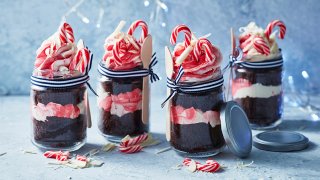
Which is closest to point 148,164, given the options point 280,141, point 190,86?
point 190,86

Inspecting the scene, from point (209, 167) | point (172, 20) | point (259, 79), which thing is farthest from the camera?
point (172, 20)

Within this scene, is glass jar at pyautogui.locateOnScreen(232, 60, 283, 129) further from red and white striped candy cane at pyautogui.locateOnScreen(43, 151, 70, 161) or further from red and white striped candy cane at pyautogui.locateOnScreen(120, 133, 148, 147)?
red and white striped candy cane at pyautogui.locateOnScreen(43, 151, 70, 161)

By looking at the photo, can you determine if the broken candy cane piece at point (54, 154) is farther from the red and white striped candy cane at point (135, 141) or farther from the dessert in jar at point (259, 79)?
the dessert in jar at point (259, 79)

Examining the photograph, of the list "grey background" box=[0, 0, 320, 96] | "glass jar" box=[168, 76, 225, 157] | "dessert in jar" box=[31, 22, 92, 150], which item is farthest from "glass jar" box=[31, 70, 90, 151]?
"grey background" box=[0, 0, 320, 96]

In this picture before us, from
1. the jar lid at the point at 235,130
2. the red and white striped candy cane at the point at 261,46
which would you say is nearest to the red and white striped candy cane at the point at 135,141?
the jar lid at the point at 235,130

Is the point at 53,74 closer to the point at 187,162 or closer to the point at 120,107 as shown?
the point at 120,107

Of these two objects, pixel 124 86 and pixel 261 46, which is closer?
pixel 124 86

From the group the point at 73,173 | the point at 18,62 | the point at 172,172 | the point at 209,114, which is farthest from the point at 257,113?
the point at 18,62

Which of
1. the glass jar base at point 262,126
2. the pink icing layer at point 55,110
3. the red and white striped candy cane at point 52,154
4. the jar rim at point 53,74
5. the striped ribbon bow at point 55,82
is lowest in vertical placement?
the red and white striped candy cane at point 52,154
